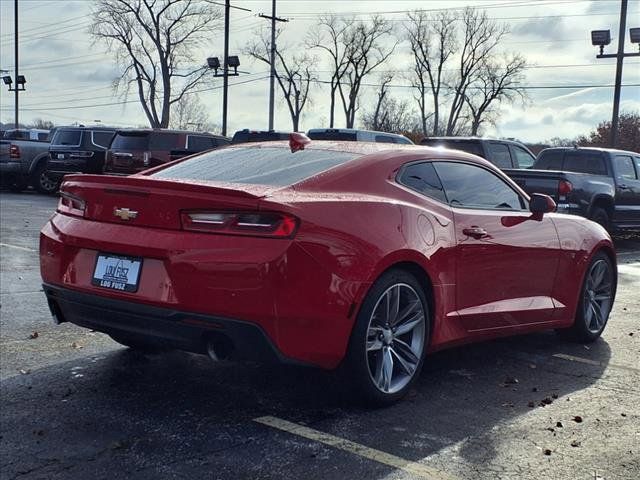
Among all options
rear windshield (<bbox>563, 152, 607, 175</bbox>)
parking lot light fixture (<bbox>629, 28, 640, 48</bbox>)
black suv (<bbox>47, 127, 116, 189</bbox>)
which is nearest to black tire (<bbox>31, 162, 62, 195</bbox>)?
black suv (<bbox>47, 127, 116, 189</bbox>)

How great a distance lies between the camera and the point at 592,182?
13.0 metres

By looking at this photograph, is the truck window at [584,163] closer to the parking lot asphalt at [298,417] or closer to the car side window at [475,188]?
the parking lot asphalt at [298,417]

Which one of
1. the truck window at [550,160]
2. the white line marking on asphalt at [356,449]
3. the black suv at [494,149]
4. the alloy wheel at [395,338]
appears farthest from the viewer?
the black suv at [494,149]

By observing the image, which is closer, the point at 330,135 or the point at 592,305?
the point at 592,305

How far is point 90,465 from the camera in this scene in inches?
136

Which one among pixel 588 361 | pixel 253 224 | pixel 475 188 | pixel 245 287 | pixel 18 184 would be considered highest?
pixel 475 188

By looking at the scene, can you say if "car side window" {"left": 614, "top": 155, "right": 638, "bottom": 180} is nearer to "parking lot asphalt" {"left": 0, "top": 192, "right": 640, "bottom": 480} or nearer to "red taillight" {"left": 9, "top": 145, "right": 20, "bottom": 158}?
"parking lot asphalt" {"left": 0, "top": 192, "right": 640, "bottom": 480}

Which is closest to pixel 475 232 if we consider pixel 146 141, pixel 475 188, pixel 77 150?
pixel 475 188

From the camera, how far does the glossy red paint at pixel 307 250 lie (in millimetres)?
3744

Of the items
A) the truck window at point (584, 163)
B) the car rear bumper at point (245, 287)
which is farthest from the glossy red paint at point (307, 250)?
the truck window at point (584, 163)

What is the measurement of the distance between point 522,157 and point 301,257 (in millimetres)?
12686

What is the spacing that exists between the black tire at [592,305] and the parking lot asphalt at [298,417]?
7.6 inches

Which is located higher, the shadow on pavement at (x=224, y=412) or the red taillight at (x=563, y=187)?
the red taillight at (x=563, y=187)

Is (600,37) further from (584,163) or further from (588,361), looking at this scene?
(588,361)
